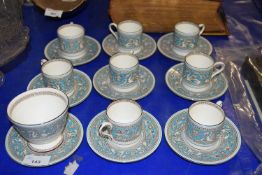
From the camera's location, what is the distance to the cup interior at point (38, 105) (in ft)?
2.31

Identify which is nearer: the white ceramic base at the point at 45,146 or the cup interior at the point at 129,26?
the white ceramic base at the point at 45,146

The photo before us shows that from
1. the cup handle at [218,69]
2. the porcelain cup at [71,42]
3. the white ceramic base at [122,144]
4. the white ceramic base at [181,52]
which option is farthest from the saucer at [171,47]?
the white ceramic base at [122,144]

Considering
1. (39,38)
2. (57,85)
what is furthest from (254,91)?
(39,38)

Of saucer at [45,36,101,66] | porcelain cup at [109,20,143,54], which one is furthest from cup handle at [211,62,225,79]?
saucer at [45,36,101,66]

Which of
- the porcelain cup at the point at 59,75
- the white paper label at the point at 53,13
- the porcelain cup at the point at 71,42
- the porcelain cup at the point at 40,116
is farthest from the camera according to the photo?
the white paper label at the point at 53,13

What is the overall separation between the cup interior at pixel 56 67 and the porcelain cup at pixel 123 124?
0.18m

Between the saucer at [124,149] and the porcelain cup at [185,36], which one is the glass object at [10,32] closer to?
the saucer at [124,149]

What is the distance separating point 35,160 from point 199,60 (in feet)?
1.53

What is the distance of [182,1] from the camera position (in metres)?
0.97

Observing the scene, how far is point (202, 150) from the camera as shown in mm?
697

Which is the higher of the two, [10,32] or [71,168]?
[10,32]

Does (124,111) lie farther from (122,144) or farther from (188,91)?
(188,91)

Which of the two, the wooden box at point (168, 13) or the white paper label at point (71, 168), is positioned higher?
the wooden box at point (168, 13)

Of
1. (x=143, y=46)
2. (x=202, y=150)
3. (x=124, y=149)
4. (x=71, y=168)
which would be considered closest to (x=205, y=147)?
(x=202, y=150)
